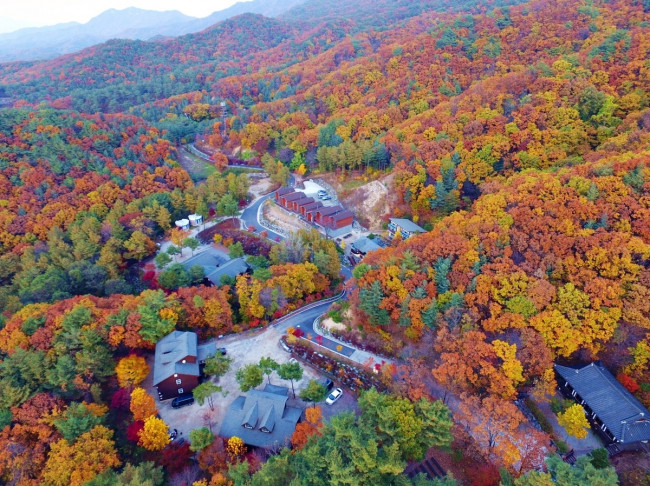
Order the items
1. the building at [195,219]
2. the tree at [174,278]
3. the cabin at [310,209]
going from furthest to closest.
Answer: the building at [195,219] < the cabin at [310,209] < the tree at [174,278]

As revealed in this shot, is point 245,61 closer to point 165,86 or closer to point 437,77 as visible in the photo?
point 165,86

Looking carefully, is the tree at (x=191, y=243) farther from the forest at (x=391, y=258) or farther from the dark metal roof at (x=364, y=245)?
the dark metal roof at (x=364, y=245)

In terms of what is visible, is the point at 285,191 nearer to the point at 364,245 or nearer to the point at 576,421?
the point at 364,245

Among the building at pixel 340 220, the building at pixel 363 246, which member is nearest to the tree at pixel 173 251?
the building at pixel 340 220

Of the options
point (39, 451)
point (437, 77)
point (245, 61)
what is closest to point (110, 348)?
point (39, 451)

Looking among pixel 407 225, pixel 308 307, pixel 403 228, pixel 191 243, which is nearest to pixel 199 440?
pixel 308 307

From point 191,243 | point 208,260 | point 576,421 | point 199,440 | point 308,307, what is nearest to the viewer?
point 576,421

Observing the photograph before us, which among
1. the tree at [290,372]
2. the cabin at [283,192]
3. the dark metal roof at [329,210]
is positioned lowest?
the tree at [290,372]
